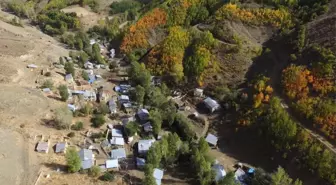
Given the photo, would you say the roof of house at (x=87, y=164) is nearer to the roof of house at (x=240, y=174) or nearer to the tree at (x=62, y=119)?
the tree at (x=62, y=119)

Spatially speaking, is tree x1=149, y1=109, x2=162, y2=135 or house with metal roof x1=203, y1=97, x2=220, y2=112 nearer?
tree x1=149, y1=109, x2=162, y2=135

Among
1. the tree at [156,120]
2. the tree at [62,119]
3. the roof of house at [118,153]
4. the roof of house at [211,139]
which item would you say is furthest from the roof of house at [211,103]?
the tree at [62,119]

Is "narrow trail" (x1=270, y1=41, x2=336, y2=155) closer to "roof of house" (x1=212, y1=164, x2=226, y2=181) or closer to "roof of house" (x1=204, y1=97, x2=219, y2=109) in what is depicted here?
"roof of house" (x1=204, y1=97, x2=219, y2=109)

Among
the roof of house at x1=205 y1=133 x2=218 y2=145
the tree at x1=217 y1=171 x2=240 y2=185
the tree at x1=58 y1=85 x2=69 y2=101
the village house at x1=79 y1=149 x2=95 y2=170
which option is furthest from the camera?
the tree at x1=58 y1=85 x2=69 y2=101

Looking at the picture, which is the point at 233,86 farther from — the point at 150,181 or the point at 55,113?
the point at 55,113

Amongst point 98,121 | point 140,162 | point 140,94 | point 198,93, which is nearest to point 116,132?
point 98,121

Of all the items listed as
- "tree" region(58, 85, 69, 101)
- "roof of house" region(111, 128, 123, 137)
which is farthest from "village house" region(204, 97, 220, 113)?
"tree" region(58, 85, 69, 101)
